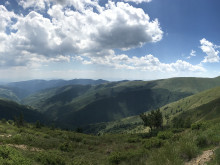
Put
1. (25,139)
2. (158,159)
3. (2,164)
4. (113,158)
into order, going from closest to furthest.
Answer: (158,159), (2,164), (113,158), (25,139)

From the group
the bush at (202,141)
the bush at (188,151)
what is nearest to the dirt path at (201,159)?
the bush at (188,151)

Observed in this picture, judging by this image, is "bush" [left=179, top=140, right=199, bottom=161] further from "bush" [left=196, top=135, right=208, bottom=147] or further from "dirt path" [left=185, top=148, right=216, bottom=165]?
"bush" [left=196, top=135, right=208, bottom=147]

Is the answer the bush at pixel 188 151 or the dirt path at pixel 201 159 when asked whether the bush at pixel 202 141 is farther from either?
the bush at pixel 188 151

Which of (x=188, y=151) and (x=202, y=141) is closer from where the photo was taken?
(x=188, y=151)

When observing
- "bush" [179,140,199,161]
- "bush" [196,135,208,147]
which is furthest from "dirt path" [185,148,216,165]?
"bush" [196,135,208,147]

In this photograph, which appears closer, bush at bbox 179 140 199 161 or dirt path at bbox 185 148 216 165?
dirt path at bbox 185 148 216 165

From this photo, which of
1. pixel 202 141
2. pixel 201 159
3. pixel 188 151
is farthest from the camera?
pixel 202 141

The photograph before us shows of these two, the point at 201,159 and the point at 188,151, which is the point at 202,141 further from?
the point at 201,159

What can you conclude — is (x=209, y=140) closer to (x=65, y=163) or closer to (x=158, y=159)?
(x=158, y=159)

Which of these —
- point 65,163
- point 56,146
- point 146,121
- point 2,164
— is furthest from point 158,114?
point 2,164

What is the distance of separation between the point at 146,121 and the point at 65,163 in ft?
252

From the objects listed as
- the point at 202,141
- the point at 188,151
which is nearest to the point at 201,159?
the point at 188,151

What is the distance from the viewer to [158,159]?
30.6ft

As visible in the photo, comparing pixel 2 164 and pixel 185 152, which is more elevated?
pixel 185 152
